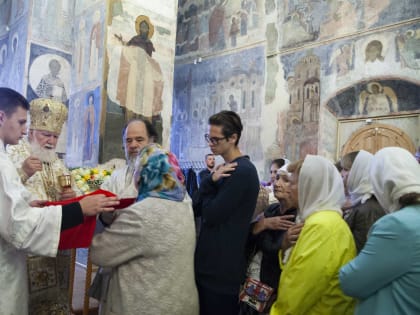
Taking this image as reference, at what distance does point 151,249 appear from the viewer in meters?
2.05

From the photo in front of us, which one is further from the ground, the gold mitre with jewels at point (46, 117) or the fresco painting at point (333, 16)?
the fresco painting at point (333, 16)

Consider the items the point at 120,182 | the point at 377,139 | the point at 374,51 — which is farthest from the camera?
the point at 374,51

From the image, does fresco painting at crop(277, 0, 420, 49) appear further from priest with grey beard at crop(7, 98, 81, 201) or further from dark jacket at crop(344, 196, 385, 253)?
priest with grey beard at crop(7, 98, 81, 201)

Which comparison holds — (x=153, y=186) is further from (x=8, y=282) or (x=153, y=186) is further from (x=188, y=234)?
(x=8, y=282)

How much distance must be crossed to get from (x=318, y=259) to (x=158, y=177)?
3.21 feet

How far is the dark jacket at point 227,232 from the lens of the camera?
2.37 meters

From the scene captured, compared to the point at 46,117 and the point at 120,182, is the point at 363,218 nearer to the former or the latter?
the point at 120,182

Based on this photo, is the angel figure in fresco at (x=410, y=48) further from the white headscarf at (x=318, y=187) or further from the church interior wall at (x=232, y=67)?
the white headscarf at (x=318, y=187)

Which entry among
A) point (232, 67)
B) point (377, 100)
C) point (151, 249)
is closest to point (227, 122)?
point (151, 249)

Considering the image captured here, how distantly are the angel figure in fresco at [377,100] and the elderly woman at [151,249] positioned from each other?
311 inches

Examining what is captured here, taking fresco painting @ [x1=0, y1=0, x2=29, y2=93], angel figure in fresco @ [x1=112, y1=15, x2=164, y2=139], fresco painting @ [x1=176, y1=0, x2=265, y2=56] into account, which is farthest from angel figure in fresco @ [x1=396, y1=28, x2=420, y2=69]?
fresco painting @ [x1=0, y1=0, x2=29, y2=93]

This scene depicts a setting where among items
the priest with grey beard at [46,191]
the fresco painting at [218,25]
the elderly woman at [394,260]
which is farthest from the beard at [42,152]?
the fresco painting at [218,25]

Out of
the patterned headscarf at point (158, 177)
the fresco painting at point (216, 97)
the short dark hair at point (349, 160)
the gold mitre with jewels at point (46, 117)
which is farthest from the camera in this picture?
the fresco painting at point (216, 97)

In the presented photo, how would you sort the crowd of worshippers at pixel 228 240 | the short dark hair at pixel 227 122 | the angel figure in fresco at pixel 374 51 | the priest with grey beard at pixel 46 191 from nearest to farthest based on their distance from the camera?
1. the crowd of worshippers at pixel 228 240
2. the short dark hair at pixel 227 122
3. the priest with grey beard at pixel 46 191
4. the angel figure in fresco at pixel 374 51
